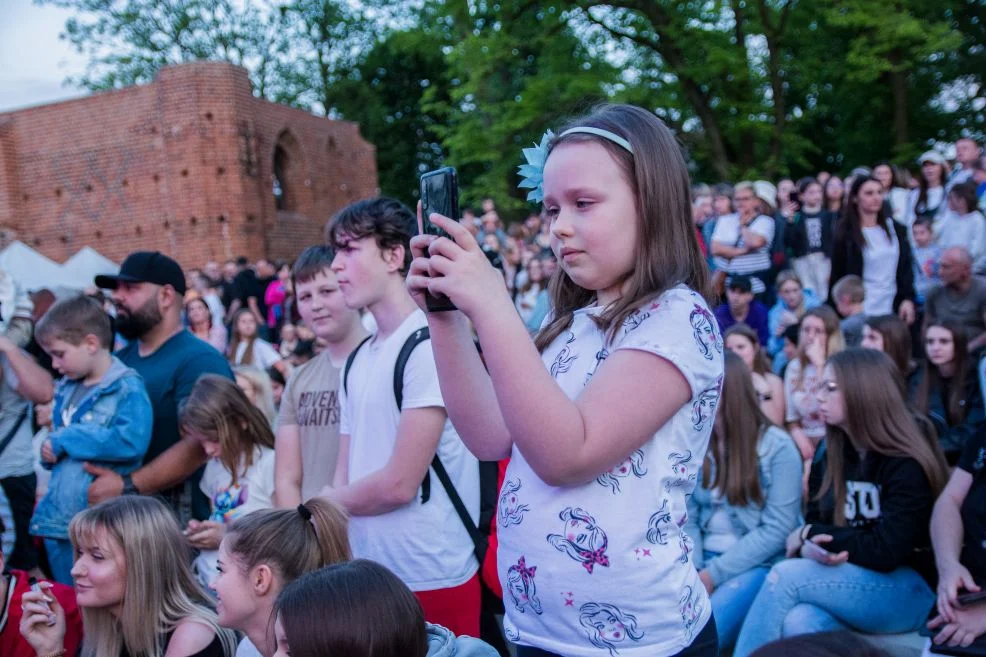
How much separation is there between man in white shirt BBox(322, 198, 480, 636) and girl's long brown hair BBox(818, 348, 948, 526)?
167 centimetres

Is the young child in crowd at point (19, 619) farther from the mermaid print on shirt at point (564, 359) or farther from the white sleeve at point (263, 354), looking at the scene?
the white sleeve at point (263, 354)

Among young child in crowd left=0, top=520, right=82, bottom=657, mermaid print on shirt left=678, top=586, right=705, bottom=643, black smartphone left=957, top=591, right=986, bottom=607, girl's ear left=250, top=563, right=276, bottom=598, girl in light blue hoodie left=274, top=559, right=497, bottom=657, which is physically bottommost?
black smartphone left=957, top=591, right=986, bottom=607

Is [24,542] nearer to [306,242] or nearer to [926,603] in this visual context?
[926,603]

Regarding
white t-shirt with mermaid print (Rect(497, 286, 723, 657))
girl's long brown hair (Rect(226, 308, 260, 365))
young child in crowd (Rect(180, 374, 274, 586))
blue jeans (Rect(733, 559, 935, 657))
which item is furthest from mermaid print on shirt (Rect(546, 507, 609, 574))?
girl's long brown hair (Rect(226, 308, 260, 365))

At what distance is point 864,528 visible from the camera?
340cm

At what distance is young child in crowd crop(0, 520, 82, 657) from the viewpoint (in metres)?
2.99

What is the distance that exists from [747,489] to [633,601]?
267 cm

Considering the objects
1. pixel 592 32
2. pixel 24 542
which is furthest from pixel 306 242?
pixel 24 542

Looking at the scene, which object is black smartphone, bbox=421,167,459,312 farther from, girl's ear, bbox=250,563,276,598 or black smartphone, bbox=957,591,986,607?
black smartphone, bbox=957,591,986,607

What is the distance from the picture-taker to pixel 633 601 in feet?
4.47

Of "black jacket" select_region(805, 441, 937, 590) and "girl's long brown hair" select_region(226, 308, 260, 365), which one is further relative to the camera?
"girl's long brown hair" select_region(226, 308, 260, 365)

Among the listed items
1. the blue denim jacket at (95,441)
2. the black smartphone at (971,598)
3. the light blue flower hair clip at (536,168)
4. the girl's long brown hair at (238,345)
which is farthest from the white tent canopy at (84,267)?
the light blue flower hair clip at (536,168)

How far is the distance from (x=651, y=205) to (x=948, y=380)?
4041mm

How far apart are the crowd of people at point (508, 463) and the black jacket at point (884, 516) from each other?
0.01 meters
